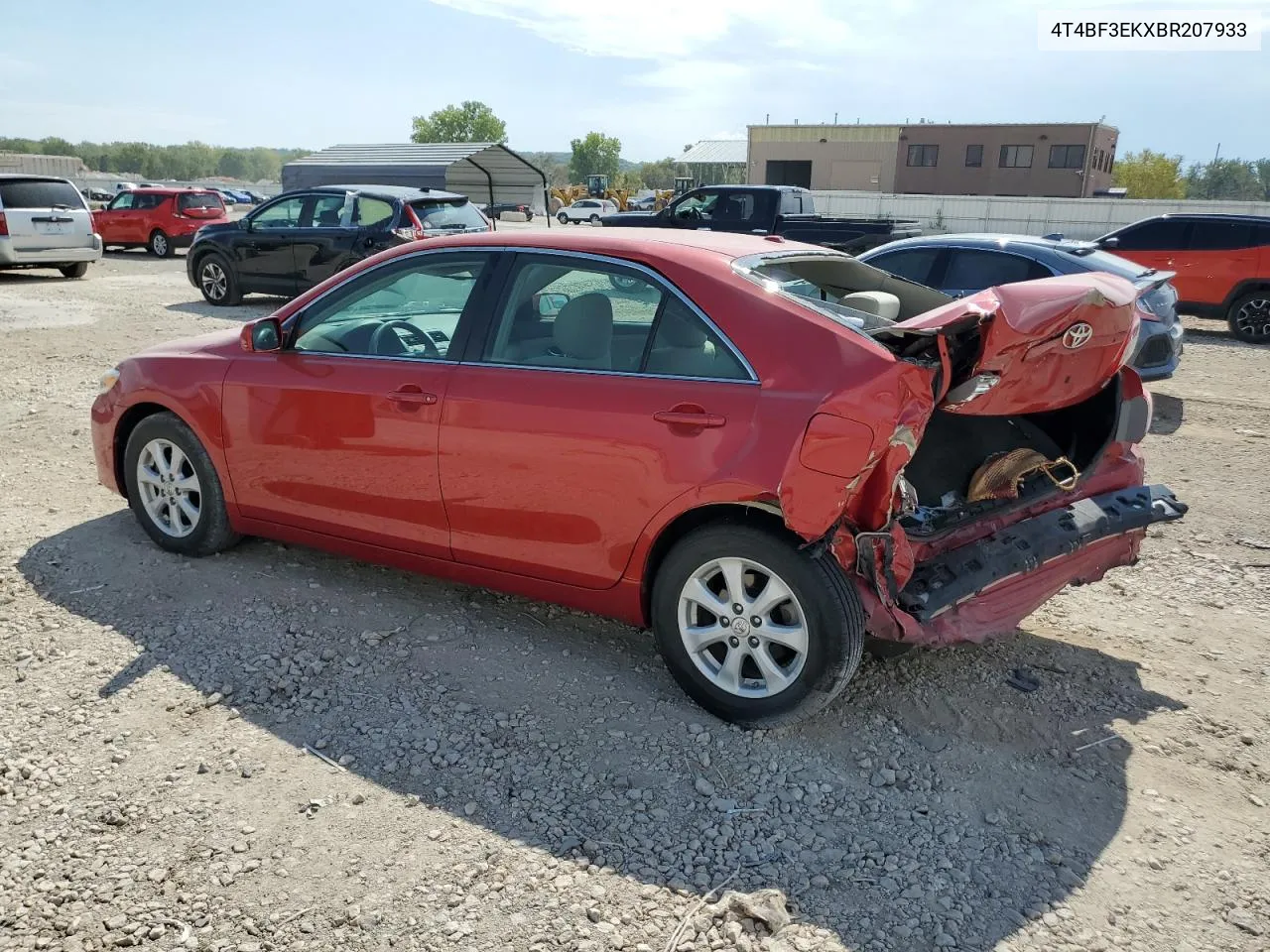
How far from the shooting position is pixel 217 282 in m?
14.5

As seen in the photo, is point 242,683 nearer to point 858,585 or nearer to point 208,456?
point 208,456

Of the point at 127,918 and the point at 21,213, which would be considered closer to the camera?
the point at 127,918

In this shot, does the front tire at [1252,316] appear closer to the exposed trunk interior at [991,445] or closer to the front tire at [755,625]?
the exposed trunk interior at [991,445]

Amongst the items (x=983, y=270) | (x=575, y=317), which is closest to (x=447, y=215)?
(x=983, y=270)

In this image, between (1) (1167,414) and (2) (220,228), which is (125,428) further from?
(2) (220,228)

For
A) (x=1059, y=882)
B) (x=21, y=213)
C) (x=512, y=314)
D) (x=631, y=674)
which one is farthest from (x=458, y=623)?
(x=21, y=213)

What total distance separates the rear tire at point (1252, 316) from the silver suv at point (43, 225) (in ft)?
59.4

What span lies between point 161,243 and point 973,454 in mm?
23428

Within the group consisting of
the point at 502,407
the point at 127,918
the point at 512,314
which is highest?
the point at 512,314

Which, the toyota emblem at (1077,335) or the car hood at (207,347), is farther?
the car hood at (207,347)

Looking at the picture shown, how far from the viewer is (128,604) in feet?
14.5

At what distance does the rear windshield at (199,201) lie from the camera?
2288 centimetres

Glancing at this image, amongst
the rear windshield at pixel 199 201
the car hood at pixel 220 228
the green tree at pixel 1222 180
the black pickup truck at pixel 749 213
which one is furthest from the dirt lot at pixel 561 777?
the green tree at pixel 1222 180

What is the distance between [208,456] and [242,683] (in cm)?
140
